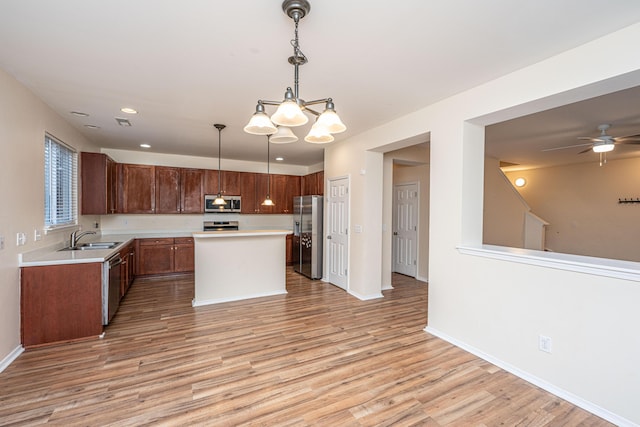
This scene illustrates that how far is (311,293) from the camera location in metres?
4.83

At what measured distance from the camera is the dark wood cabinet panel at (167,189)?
6.05 meters

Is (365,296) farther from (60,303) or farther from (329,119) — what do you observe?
(60,303)

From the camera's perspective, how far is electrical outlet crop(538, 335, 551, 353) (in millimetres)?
2321

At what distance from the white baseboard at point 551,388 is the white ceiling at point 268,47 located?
261 cm

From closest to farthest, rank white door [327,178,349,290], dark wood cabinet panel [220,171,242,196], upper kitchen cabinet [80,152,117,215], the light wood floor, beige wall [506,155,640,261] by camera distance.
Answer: the light wood floor → upper kitchen cabinet [80,152,117,215] → white door [327,178,349,290] → beige wall [506,155,640,261] → dark wood cabinet panel [220,171,242,196]

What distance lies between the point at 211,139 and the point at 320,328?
3626 mm

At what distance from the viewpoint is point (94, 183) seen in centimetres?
455

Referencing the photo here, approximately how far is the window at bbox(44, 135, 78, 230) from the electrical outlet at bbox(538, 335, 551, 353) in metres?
5.23

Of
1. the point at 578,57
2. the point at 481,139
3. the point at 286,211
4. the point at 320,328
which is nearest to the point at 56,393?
the point at 320,328

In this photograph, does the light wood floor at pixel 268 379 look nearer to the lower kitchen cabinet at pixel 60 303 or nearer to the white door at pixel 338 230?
the lower kitchen cabinet at pixel 60 303

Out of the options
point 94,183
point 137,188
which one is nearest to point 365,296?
point 94,183

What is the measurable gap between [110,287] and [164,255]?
256cm

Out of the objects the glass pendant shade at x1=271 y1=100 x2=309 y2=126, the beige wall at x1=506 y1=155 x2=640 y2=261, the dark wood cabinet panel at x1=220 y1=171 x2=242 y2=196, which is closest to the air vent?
the dark wood cabinet panel at x1=220 y1=171 x2=242 y2=196

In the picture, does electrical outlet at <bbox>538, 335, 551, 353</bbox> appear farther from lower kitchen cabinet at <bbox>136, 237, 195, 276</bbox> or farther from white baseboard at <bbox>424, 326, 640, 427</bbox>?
lower kitchen cabinet at <bbox>136, 237, 195, 276</bbox>
